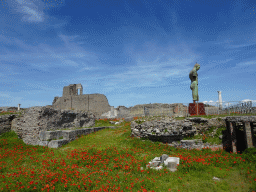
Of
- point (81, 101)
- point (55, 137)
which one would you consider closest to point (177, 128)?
point (55, 137)

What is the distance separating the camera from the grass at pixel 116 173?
18.6ft

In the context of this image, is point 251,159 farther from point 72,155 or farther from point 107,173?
point 72,155

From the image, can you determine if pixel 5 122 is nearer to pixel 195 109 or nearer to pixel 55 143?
pixel 55 143

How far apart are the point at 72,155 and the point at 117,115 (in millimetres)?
21220

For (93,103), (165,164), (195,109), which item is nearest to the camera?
(165,164)

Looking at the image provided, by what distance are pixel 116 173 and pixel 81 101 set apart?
26889 millimetres

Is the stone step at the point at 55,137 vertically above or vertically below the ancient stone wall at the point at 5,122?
below

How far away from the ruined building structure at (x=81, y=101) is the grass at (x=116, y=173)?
70.0 feet

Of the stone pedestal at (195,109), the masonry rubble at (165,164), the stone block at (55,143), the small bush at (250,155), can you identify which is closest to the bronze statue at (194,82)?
the stone pedestal at (195,109)

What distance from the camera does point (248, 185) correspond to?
561cm

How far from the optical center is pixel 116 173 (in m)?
6.88

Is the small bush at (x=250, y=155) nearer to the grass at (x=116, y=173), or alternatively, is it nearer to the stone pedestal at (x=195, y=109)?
the grass at (x=116, y=173)

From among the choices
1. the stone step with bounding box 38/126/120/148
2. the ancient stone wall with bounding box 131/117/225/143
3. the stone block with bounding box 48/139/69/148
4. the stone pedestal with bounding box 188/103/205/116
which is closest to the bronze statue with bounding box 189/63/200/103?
the stone pedestal with bounding box 188/103/205/116

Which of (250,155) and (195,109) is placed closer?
(250,155)
